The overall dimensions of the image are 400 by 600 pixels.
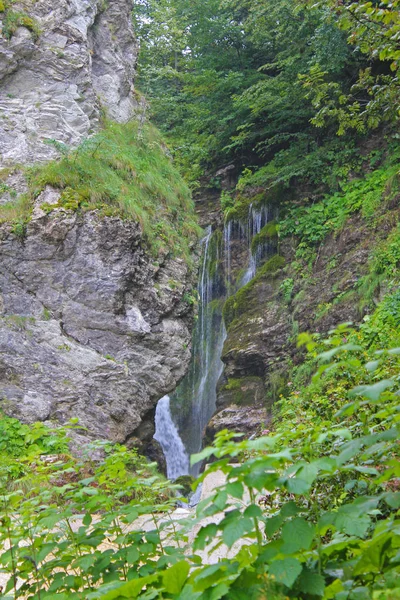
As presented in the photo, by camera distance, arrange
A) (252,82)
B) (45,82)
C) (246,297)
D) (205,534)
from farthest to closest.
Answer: (252,82), (246,297), (45,82), (205,534)

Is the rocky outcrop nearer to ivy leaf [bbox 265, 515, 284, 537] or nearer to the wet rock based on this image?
the wet rock

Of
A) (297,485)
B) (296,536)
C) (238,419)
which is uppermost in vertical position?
(297,485)

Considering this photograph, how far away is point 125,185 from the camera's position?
10.1 m

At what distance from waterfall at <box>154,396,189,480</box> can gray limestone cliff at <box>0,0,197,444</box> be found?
3.41 meters

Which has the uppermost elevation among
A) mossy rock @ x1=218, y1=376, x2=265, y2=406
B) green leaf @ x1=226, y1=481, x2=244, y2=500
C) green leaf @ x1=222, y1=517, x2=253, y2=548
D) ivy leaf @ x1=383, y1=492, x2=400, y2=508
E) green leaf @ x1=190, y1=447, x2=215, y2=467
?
green leaf @ x1=190, y1=447, x2=215, y2=467

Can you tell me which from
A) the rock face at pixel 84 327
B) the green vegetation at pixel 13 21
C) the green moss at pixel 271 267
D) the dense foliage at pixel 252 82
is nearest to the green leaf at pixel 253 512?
the rock face at pixel 84 327

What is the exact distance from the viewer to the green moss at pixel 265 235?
15044mm

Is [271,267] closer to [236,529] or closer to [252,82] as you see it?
[252,82]

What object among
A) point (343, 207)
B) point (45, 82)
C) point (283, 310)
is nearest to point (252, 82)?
point (343, 207)

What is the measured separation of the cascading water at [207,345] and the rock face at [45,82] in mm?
5513

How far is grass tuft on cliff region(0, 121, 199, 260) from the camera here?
9.27 m

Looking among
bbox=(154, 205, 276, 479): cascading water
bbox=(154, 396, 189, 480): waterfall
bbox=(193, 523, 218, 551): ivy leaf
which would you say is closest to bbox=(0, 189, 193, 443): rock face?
bbox=(154, 396, 189, 480): waterfall

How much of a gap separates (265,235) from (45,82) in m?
7.17

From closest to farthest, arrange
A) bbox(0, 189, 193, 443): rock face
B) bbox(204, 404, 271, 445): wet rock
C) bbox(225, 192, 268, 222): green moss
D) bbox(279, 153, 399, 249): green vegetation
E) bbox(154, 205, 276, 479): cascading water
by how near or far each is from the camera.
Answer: bbox(0, 189, 193, 443): rock face, bbox(204, 404, 271, 445): wet rock, bbox(279, 153, 399, 249): green vegetation, bbox(154, 205, 276, 479): cascading water, bbox(225, 192, 268, 222): green moss
